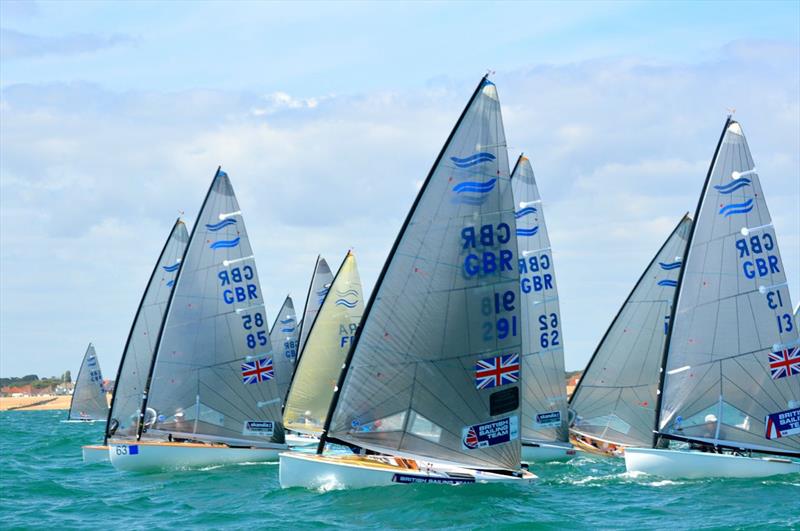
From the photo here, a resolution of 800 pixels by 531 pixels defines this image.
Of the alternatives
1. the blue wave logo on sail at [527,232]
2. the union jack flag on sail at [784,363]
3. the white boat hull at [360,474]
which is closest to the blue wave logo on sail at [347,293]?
the blue wave logo on sail at [527,232]

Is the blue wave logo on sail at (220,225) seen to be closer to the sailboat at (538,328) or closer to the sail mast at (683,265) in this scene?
the sailboat at (538,328)

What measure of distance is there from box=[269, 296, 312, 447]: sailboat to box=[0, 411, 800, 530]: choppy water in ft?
76.0

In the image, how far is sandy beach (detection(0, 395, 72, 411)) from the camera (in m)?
161

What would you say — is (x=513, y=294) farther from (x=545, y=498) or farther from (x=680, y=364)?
(x=680, y=364)

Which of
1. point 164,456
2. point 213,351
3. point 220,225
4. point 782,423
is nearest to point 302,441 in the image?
point 213,351

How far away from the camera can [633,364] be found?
4503cm

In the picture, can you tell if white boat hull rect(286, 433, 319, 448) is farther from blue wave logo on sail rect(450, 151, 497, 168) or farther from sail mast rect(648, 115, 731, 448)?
blue wave logo on sail rect(450, 151, 497, 168)

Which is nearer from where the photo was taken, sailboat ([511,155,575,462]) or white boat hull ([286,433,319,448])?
sailboat ([511,155,575,462])

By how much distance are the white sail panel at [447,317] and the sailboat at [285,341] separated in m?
30.2

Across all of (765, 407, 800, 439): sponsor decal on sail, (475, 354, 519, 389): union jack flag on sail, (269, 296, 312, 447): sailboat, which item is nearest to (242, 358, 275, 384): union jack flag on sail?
(475, 354, 519, 389): union jack flag on sail

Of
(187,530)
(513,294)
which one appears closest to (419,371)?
(513,294)

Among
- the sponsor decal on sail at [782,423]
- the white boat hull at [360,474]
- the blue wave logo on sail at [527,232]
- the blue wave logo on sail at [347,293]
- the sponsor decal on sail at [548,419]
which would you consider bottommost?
the white boat hull at [360,474]

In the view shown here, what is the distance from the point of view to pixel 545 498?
30453mm

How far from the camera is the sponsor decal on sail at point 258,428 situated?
137 feet
